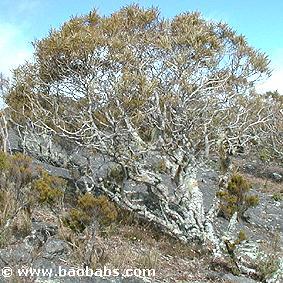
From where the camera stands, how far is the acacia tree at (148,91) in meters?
9.14

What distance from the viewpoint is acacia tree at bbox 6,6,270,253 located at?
9141mm

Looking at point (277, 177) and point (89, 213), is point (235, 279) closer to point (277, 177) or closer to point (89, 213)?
point (89, 213)

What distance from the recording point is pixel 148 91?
9.09 metres

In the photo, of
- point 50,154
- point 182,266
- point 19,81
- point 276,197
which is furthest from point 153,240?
point 276,197

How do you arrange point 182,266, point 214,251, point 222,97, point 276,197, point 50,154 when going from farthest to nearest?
point 276,197 < point 50,154 < point 222,97 < point 214,251 < point 182,266

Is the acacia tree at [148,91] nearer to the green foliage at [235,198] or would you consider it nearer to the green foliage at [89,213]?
the green foliage at [235,198]

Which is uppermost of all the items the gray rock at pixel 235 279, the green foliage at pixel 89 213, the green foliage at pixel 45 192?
the green foliage at pixel 45 192

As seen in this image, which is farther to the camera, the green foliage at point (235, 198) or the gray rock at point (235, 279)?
the green foliage at point (235, 198)

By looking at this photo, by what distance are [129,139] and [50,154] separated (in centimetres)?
635

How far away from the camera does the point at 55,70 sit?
962 cm

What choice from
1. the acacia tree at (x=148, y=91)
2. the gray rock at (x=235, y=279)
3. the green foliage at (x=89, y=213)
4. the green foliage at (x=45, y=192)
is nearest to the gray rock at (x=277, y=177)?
the acacia tree at (x=148, y=91)

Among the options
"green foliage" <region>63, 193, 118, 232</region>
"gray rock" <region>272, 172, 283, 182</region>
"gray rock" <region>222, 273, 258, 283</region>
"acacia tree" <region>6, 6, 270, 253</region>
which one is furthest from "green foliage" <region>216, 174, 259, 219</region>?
"gray rock" <region>272, 172, 283, 182</region>

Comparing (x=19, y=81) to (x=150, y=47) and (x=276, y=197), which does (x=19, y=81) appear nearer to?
(x=150, y=47)

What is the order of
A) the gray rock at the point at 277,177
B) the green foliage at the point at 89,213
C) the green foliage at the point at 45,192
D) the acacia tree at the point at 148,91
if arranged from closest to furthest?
the green foliage at the point at 89,213, the green foliage at the point at 45,192, the acacia tree at the point at 148,91, the gray rock at the point at 277,177
